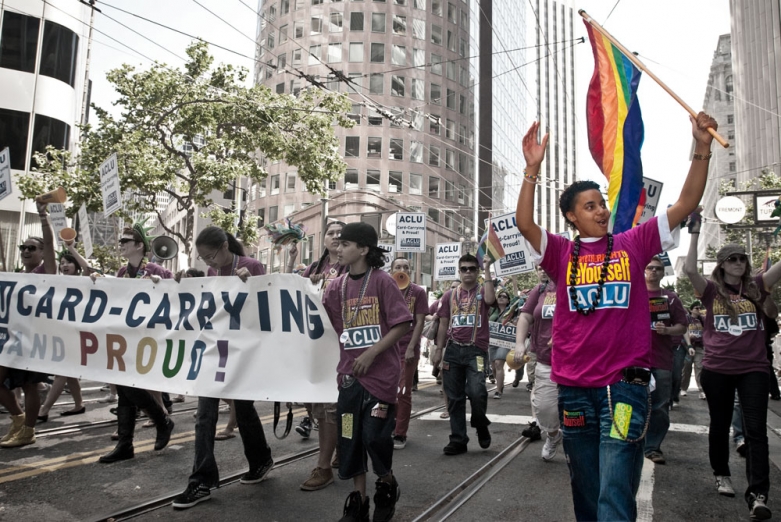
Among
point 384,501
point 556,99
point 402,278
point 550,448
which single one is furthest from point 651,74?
point 556,99

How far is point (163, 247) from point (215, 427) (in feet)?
11.7

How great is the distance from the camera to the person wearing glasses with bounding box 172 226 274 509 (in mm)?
4879

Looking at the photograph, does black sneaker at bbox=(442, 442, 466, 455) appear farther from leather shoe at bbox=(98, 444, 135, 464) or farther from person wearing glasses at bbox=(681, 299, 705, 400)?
person wearing glasses at bbox=(681, 299, 705, 400)

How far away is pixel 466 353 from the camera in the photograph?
24.3 ft

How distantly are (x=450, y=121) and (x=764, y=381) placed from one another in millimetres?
57160

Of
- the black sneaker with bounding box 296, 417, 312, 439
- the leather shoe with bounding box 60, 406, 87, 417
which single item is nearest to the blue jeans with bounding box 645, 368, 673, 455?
the black sneaker with bounding box 296, 417, 312, 439

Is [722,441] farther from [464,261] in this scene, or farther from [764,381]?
[464,261]

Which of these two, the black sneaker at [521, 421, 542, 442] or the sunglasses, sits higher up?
the sunglasses

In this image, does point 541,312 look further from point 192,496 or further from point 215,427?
point 192,496

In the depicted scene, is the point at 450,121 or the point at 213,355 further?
the point at 450,121

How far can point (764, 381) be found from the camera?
5242 mm

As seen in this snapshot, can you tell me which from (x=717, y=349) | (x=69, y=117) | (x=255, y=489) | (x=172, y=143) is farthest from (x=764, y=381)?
(x=69, y=117)

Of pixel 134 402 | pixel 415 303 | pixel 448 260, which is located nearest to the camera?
pixel 134 402

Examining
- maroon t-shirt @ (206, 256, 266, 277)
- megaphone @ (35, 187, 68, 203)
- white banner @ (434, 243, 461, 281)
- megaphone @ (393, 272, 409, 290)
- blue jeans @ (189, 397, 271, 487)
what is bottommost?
Answer: blue jeans @ (189, 397, 271, 487)
